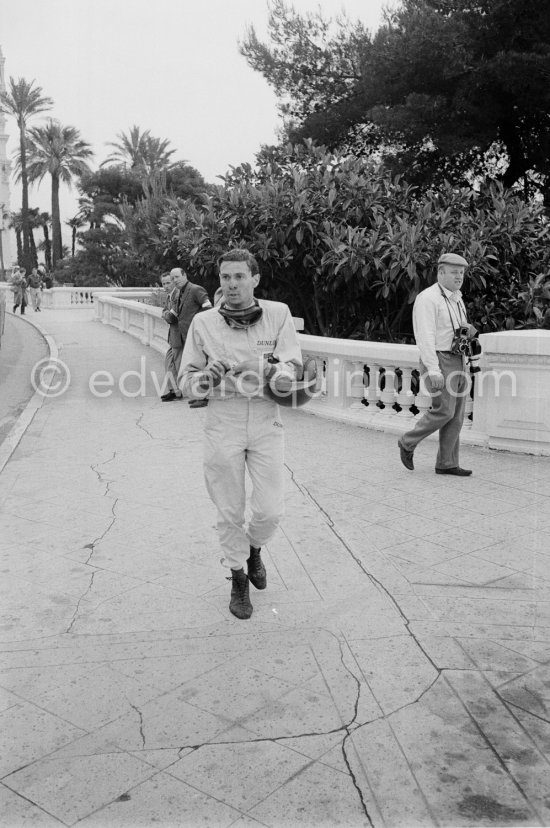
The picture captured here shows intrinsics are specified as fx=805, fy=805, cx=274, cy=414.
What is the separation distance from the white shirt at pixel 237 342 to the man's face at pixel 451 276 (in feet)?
8.72

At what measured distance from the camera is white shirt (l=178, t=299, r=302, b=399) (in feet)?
13.6

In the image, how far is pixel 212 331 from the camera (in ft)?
13.6

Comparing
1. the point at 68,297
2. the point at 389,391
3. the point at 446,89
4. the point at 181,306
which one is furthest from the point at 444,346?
the point at 68,297

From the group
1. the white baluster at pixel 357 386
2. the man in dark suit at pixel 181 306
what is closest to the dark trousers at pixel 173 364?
the man in dark suit at pixel 181 306

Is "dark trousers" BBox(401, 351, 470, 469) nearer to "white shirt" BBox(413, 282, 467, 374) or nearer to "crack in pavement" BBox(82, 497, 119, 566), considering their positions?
"white shirt" BBox(413, 282, 467, 374)

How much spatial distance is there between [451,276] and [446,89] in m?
10.6

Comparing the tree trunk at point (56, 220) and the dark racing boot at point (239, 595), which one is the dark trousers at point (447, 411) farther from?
the tree trunk at point (56, 220)

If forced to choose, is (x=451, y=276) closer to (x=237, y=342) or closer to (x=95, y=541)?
(x=237, y=342)

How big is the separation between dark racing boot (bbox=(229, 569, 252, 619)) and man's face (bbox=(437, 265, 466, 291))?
332 cm

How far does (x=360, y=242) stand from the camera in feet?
37.0

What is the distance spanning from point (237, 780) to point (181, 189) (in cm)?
4629

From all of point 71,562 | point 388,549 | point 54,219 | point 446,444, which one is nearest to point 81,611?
point 71,562

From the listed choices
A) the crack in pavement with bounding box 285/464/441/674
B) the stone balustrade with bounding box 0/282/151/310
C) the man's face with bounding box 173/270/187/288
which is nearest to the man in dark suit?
the man's face with bounding box 173/270/187/288

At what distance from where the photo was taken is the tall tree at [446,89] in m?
14.4
